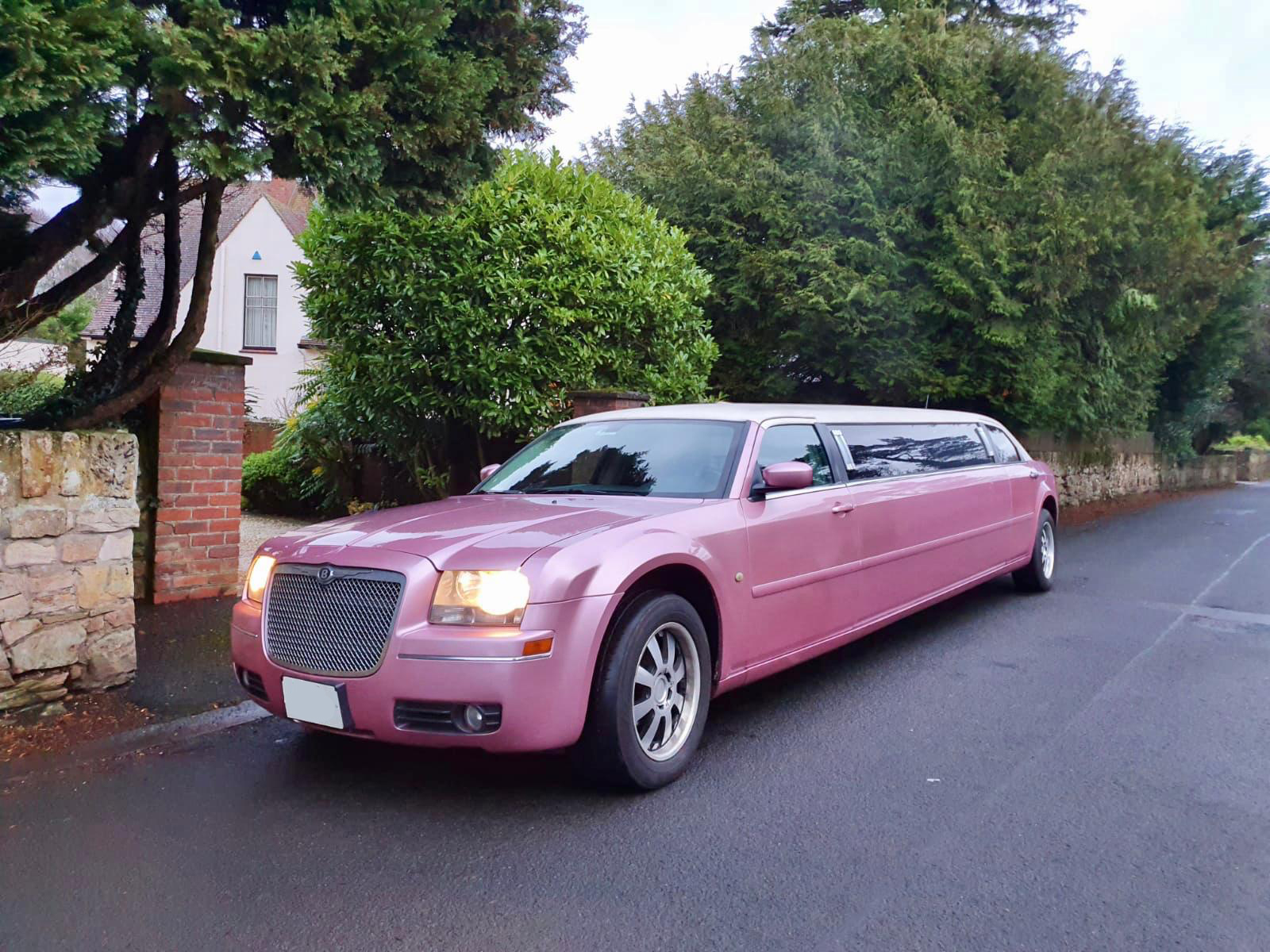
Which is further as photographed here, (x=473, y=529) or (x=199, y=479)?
(x=199, y=479)

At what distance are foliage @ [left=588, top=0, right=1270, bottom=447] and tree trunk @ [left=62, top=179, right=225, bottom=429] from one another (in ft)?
25.4

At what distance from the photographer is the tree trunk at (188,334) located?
19.5 feet

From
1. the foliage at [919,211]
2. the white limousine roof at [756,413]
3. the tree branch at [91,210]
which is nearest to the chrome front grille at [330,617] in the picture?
the white limousine roof at [756,413]

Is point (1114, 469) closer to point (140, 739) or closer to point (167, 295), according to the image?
point (167, 295)

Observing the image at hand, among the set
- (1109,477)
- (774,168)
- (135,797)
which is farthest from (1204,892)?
(1109,477)

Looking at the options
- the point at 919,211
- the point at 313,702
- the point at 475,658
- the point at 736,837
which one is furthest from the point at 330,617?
the point at 919,211

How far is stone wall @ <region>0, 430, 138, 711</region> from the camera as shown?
15.2 ft

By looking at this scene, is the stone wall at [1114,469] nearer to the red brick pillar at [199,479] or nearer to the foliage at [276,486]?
the foliage at [276,486]

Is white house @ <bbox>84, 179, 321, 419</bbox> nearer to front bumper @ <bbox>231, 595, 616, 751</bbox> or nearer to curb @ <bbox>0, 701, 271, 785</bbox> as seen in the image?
curb @ <bbox>0, 701, 271, 785</bbox>

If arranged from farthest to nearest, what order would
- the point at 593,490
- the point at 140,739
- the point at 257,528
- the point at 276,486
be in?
1. the point at 276,486
2. the point at 257,528
3. the point at 593,490
4. the point at 140,739

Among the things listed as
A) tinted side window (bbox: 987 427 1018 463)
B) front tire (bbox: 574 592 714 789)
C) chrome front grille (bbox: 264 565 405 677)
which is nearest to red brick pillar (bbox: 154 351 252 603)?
chrome front grille (bbox: 264 565 405 677)

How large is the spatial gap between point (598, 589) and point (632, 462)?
151 centimetres

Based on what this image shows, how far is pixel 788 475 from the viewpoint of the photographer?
4.75m

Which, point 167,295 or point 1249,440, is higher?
point 167,295
